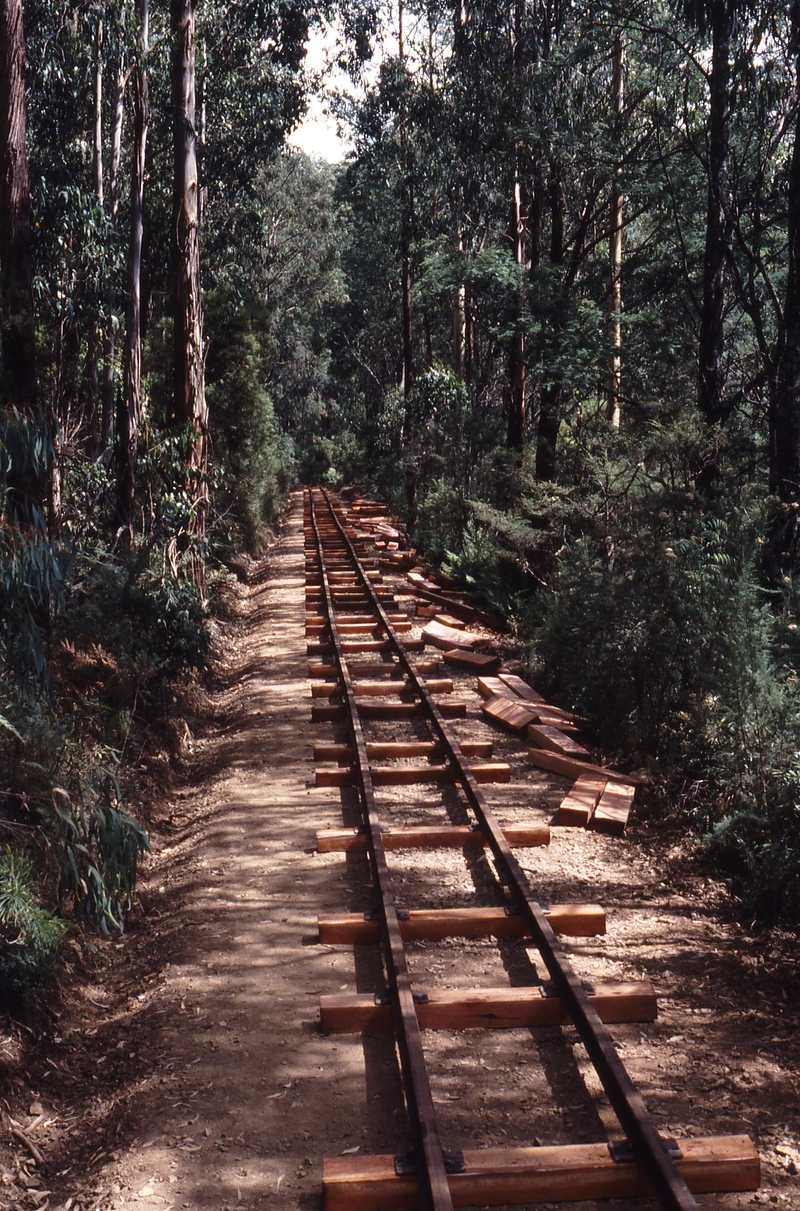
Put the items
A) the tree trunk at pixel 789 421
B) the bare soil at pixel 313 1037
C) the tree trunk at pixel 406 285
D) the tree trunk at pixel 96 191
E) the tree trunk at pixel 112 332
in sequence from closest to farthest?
the bare soil at pixel 313 1037, the tree trunk at pixel 789 421, the tree trunk at pixel 96 191, the tree trunk at pixel 112 332, the tree trunk at pixel 406 285

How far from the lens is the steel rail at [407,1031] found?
3227mm

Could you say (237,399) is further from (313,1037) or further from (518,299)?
(313,1037)

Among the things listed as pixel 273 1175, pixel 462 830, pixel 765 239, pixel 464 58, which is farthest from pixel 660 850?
pixel 464 58

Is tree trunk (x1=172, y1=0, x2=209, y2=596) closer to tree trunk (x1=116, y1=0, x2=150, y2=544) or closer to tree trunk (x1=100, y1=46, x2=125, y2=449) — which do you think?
tree trunk (x1=116, y1=0, x2=150, y2=544)

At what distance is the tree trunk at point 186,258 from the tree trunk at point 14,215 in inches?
199

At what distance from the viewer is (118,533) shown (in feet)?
41.4

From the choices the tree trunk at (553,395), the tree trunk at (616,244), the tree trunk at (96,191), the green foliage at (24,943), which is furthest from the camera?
the tree trunk at (616,244)

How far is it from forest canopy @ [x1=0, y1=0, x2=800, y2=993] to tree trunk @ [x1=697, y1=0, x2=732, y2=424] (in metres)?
0.05

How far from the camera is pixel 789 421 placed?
925cm

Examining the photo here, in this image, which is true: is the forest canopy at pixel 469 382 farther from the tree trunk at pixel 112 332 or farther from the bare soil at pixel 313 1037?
the bare soil at pixel 313 1037

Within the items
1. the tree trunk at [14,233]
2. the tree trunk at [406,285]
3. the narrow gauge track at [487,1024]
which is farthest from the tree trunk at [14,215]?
the tree trunk at [406,285]

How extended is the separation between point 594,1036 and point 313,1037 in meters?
1.17

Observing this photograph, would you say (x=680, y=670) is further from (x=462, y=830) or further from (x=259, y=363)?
(x=259, y=363)

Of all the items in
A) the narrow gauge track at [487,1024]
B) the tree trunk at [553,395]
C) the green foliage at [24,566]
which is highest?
the tree trunk at [553,395]
